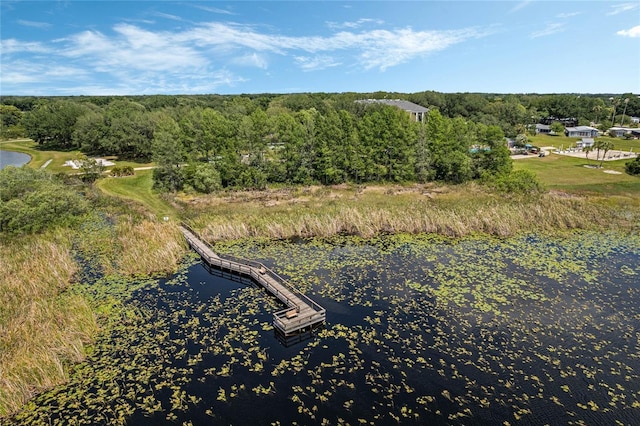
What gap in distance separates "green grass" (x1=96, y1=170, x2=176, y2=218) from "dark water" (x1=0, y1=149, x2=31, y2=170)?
32.5 meters

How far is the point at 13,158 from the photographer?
83.0 meters

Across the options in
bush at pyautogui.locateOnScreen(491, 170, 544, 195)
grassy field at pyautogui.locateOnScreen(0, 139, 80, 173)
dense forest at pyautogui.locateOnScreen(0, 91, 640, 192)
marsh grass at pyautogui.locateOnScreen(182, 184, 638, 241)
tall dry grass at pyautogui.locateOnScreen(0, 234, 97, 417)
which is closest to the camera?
tall dry grass at pyautogui.locateOnScreen(0, 234, 97, 417)

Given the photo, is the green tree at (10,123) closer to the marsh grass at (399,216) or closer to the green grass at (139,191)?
the green grass at (139,191)

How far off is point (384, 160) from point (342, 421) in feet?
159

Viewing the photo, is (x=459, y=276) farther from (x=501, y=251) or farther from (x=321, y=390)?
(x=321, y=390)

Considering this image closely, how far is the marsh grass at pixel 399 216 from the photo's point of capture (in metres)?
37.6

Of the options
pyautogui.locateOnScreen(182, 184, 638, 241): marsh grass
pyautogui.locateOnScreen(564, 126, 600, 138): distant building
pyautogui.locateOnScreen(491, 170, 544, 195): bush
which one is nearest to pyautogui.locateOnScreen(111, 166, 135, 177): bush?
pyautogui.locateOnScreen(182, 184, 638, 241): marsh grass

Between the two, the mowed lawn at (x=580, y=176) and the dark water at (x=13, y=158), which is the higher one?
the dark water at (x=13, y=158)

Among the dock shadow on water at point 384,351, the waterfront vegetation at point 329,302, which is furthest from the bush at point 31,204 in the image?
the dock shadow on water at point 384,351

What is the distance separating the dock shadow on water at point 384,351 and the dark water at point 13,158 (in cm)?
7029

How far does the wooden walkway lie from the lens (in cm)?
2252

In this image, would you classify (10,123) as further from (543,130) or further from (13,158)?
(543,130)

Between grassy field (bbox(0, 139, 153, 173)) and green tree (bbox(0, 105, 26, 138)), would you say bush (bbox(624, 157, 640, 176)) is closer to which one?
grassy field (bbox(0, 139, 153, 173))

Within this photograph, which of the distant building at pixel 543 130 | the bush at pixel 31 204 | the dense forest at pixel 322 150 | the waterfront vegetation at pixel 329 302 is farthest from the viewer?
the distant building at pixel 543 130
